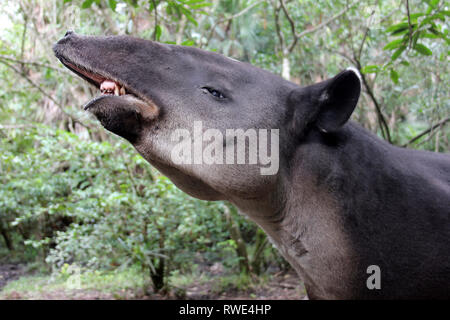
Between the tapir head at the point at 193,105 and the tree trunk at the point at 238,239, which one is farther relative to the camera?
the tree trunk at the point at 238,239

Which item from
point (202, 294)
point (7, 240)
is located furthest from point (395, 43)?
point (7, 240)

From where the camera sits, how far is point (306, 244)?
196cm

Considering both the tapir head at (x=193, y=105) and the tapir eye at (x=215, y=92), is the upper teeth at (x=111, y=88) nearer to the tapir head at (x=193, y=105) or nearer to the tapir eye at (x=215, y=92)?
the tapir head at (x=193, y=105)

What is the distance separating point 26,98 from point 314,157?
28.7 ft

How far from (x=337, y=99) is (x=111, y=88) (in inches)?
39.3

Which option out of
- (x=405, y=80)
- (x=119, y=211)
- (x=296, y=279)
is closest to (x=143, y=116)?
(x=119, y=211)

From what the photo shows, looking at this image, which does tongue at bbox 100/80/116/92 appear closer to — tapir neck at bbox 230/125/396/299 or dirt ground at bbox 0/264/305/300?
tapir neck at bbox 230/125/396/299

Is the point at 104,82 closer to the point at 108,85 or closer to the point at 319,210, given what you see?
the point at 108,85

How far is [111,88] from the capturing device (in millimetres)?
1974

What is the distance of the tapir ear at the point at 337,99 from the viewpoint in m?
1.89

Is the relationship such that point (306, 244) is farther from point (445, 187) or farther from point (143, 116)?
point (143, 116)

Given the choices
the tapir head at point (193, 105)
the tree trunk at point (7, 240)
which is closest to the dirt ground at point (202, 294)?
the tree trunk at point (7, 240)

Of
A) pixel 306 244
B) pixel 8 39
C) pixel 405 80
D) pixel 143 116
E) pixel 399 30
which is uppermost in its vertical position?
pixel 8 39

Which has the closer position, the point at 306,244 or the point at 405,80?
the point at 306,244
